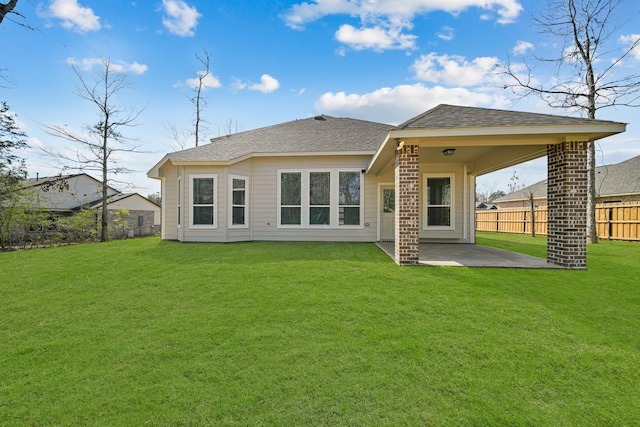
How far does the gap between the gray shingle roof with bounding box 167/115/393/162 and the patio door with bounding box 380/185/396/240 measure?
1.72m

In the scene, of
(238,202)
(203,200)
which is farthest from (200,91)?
(238,202)

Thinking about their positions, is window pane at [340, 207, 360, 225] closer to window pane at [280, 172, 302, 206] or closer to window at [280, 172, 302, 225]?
window at [280, 172, 302, 225]

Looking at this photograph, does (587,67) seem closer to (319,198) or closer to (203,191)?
(319,198)

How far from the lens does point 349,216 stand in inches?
416

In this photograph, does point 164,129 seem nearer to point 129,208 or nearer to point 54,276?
point 129,208

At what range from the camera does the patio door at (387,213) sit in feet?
Result: 35.4

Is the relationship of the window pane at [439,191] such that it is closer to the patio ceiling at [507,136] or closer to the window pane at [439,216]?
the window pane at [439,216]

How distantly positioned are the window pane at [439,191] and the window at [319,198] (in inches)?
142

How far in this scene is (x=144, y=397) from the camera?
8.08 feet

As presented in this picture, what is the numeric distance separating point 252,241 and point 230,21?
8.54m

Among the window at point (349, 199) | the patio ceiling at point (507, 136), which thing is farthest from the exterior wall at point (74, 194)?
the patio ceiling at point (507, 136)

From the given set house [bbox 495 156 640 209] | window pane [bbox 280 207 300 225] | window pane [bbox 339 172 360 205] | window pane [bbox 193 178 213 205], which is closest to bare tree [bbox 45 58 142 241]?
Answer: window pane [bbox 193 178 213 205]

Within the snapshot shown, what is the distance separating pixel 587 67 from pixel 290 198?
13769 millimetres

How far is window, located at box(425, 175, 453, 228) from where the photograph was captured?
35.1 ft
